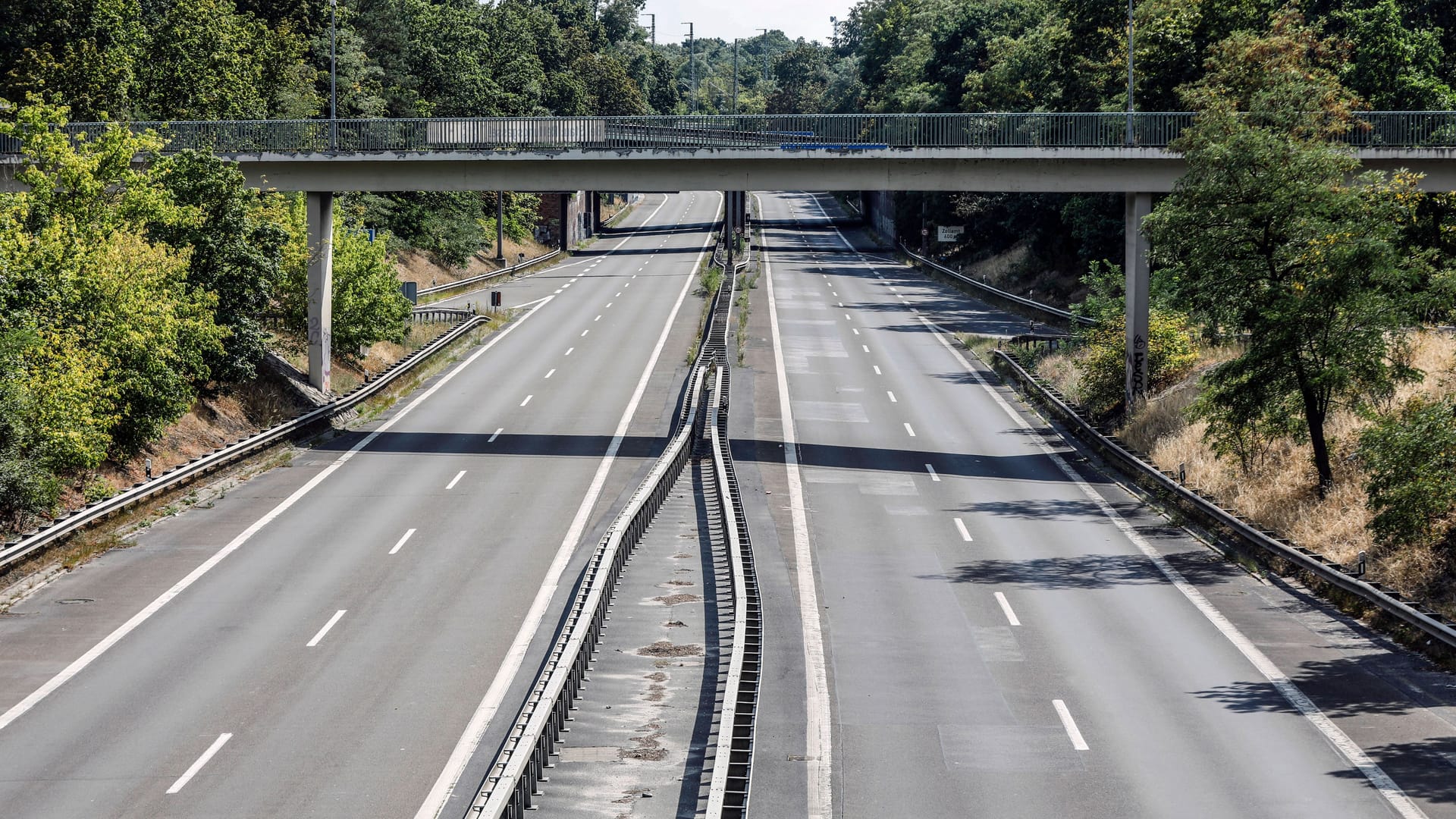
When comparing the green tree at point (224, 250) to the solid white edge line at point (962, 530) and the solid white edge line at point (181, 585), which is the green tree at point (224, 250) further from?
the solid white edge line at point (962, 530)

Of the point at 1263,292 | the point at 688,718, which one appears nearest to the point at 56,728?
the point at 688,718

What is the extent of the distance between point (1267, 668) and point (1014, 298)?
5431cm

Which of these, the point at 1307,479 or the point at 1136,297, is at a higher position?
the point at 1136,297

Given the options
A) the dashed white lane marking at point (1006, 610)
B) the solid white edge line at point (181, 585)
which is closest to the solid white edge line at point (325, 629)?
the solid white edge line at point (181, 585)

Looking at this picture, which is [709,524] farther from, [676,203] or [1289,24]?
[676,203]

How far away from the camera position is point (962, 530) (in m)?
33.6

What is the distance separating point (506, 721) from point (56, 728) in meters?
6.11

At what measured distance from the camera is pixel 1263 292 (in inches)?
1326

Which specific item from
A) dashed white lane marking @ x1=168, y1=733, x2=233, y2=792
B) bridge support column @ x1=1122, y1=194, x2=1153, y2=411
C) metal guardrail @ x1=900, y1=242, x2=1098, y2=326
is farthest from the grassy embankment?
dashed white lane marking @ x1=168, y1=733, x2=233, y2=792

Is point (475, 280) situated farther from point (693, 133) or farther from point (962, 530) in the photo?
point (962, 530)

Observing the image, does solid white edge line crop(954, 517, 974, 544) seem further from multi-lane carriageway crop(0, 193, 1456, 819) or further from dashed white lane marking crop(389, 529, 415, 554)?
dashed white lane marking crop(389, 529, 415, 554)

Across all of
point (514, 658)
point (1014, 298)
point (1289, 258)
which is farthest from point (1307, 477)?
point (1014, 298)

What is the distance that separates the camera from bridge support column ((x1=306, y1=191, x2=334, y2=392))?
48.8 metres

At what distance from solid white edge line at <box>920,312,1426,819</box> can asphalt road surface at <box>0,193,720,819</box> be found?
432 inches
